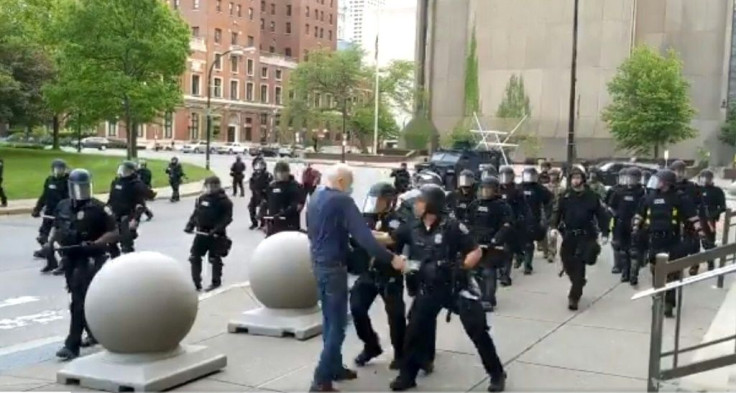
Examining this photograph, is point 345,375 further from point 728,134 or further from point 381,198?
point 728,134

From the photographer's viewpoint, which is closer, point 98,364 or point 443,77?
point 98,364

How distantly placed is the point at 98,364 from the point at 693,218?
7788 millimetres

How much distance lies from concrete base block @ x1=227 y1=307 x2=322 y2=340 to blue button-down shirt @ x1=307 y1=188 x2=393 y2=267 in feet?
7.82

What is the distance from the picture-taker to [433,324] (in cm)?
688

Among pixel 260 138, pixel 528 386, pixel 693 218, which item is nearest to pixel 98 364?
pixel 528 386

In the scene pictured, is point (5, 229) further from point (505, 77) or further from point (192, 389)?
point (505, 77)

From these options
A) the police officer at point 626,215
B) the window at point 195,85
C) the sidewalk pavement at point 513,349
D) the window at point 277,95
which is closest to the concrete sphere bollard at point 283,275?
the sidewalk pavement at point 513,349

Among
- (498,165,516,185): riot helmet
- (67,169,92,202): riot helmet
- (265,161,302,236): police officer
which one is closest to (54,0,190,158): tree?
(265,161,302,236): police officer

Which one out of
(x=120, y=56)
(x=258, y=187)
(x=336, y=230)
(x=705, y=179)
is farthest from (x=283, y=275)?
(x=120, y=56)

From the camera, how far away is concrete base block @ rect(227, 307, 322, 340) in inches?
346

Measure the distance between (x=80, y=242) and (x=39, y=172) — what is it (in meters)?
32.0

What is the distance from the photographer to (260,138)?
11300 centimetres

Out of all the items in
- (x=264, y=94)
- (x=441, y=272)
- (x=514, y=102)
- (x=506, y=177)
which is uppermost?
(x=264, y=94)

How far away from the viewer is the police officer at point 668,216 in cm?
1086
